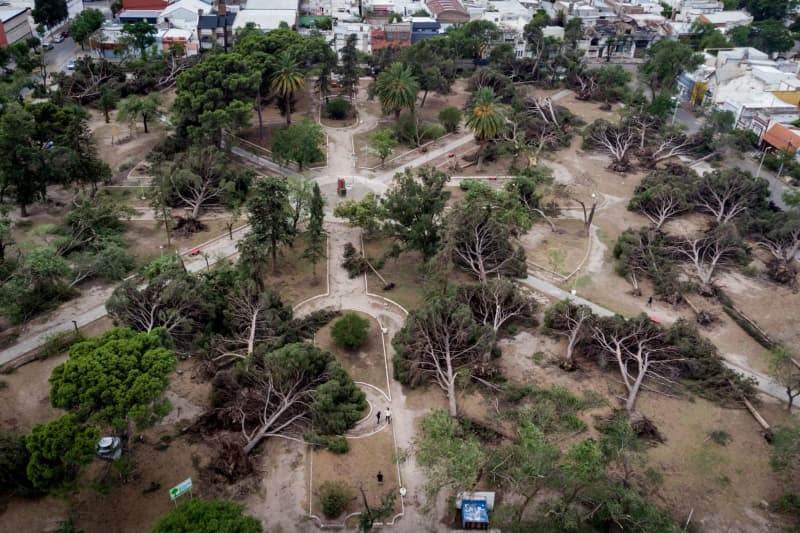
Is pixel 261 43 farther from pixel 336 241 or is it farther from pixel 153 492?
pixel 153 492

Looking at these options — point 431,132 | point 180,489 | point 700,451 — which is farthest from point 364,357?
point 431,132

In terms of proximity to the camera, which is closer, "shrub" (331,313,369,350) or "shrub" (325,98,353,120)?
"shrub" (331,313,369,350)

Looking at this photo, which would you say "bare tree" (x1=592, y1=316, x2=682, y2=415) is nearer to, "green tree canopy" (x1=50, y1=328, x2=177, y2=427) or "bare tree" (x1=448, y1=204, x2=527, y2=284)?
"bare tree" (x1=448, y1=204, x2=527, y2=284)

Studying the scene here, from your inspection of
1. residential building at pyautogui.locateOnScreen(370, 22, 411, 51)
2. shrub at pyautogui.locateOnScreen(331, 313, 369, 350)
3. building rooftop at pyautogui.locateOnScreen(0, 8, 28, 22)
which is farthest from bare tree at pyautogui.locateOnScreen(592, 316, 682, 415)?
building rooftop at pyautogui.locateOnScreen(0, 8, 28, 22)

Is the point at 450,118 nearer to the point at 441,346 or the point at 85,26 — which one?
the point at 441,346

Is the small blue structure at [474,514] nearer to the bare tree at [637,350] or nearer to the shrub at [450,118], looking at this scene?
the bare tree at [637,350]

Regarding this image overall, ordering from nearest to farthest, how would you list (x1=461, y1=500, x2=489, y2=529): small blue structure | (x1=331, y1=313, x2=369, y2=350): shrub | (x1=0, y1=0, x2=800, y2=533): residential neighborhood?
(x1=461, y1=500, x2=489, y2=529): small blue structure < (x1=0, y1=0, x2=800, y2=533): residential neighborhood < (x1=331, y1=313, x2=369, y2=350): shrub

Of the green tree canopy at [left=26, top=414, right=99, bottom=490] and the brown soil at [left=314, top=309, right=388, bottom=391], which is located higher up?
the green tree canopy at [left=26, top=414, right=99, bottom=490]
